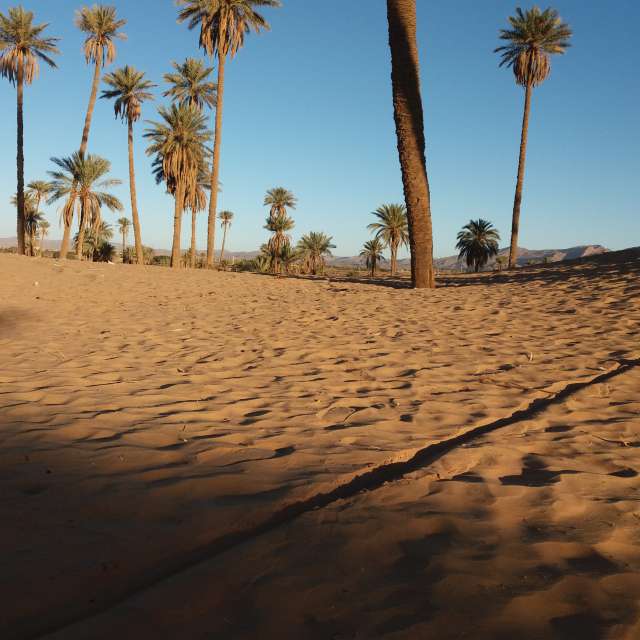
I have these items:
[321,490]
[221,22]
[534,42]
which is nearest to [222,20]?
[221,22]

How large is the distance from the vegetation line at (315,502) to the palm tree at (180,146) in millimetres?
27469

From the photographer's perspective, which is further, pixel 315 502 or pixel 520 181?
pixel 520 181

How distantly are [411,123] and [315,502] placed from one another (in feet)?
37.1

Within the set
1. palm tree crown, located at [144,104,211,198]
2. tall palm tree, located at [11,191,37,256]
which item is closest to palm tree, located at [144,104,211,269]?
palm tree crown, located at [144,104,211,198]

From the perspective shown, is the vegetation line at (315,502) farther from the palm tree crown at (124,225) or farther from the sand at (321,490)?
the palm tree crown at (124,225)

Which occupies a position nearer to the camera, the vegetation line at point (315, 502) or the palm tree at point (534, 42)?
the vegetation line at point (315, 502)

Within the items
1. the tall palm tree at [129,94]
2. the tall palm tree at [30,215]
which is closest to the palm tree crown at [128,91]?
the tall palm tree at [129,94]

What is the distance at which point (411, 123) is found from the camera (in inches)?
468

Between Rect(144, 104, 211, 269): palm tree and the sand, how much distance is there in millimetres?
25852

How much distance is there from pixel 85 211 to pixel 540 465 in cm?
3423

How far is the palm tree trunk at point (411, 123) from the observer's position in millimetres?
Answer: 11492

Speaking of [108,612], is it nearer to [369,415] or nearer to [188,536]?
[188,536]

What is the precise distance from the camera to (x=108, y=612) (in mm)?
1598

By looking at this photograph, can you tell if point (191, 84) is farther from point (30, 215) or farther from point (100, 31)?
point (30, 215)
